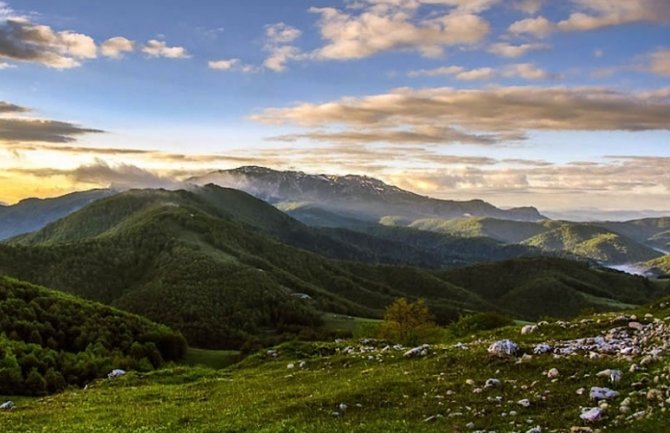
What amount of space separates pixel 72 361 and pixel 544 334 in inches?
2519

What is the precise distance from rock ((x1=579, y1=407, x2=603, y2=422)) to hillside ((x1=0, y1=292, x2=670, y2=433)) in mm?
70

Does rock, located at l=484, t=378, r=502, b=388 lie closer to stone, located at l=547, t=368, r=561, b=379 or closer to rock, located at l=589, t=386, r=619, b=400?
stone, located at l=547, t=368, r=561, b=379

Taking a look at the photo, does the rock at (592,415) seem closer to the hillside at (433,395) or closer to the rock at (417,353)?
the hillside at (433,395)

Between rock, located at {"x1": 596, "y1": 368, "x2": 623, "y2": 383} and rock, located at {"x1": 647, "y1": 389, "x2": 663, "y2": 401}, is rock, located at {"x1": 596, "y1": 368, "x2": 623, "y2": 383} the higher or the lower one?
the lower one

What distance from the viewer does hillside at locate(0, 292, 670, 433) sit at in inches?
957

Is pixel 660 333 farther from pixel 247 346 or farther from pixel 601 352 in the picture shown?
pixel 247 346

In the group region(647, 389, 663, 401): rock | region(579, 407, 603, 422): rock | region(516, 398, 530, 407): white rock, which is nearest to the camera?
region(579, 407, 603, 422): rock

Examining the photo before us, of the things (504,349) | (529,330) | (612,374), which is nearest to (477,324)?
(529,330)

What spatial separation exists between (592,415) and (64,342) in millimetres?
97189

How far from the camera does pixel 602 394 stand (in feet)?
81.8

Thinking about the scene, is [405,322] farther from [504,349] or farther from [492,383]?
[492,383]

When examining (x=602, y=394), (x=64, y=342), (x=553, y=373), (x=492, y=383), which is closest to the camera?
(x=602, y=394)

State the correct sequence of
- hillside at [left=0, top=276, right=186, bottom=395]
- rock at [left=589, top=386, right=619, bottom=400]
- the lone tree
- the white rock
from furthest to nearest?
1. the lone tree
2. hillside at [left=0, top=276, right=186, bottom=395]
3. the white rock
4. rock at [left=589, top=386, right=619, bottom=400]

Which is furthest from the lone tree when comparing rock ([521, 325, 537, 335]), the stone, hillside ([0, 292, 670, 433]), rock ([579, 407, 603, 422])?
rock ([579, 407, 603, 422])
